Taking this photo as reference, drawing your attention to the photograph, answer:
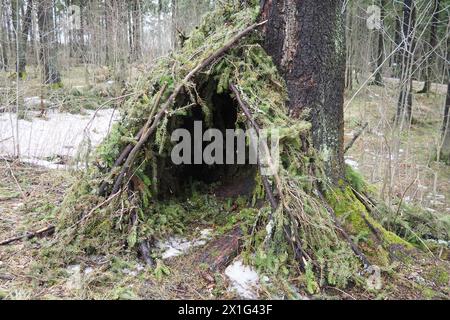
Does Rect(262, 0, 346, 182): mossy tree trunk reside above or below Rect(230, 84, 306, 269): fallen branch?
above

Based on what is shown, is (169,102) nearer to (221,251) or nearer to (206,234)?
(206,234)

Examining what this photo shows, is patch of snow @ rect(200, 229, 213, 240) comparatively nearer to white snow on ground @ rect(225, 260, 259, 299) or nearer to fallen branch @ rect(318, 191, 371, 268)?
white snow on ground @ rect(225, 260, 259, 299)

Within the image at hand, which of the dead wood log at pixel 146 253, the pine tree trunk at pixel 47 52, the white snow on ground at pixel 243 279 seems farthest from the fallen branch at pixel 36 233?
the pine tree trunk at pixel 47 52

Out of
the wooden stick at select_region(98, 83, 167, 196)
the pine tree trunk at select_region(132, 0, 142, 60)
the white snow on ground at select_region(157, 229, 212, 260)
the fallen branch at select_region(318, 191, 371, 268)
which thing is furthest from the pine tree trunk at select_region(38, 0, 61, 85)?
the fallen branch at select_region(318, 191, 371, 268)

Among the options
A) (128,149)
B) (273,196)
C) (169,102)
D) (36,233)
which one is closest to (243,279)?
(273,196)

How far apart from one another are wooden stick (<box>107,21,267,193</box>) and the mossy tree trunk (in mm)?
201

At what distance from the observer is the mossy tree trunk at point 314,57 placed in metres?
2.98

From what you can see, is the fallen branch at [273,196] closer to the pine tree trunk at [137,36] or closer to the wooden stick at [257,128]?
the wooden stick at [257,128]

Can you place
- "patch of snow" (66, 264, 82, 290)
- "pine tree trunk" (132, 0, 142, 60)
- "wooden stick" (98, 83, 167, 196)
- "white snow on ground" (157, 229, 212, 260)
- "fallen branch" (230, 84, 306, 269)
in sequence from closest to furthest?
1. "patch of snow" (66, 264, 82, 290)
2. "fallen branch" (230, 84, 306, 269)
3. "white snow on ground" (157, 229, 212, 260)
4. "wooden stick" (98, 83, 167, 196)
5. "pine tree trunk" (132, 0, 142, 60)

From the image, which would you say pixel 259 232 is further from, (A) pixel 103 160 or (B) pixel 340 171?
(A) pixel 103 160

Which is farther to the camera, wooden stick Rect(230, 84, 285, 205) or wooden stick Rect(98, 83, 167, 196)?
wooden stick Rect(98, 83, 167, 196)

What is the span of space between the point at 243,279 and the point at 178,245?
2.15 feet

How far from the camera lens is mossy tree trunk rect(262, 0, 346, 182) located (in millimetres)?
2977

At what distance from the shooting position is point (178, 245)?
9.68 feet
